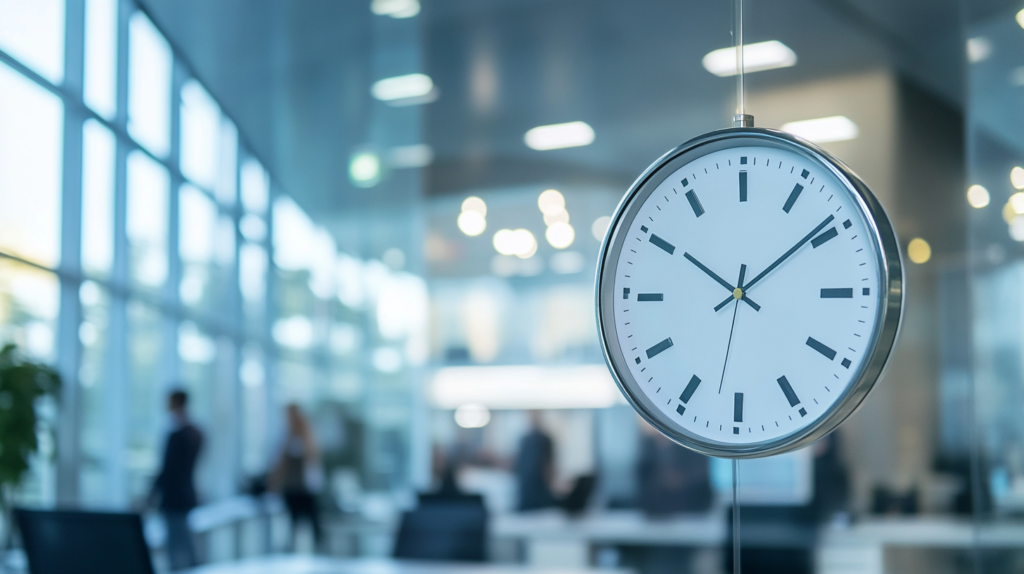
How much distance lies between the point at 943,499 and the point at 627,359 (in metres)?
5.83

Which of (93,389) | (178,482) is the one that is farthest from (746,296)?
(178,482)

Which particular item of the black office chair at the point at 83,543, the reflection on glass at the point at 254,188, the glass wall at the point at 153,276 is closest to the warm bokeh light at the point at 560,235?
the glass wall at the point at 153,276

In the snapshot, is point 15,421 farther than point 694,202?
Yes

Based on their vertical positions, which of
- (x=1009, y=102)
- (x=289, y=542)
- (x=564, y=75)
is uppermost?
(x=564, y=75)

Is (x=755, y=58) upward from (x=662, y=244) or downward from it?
upward

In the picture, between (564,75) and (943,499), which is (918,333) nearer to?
(943,499)

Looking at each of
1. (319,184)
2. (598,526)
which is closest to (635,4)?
(319,184)

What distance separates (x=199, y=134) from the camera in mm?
8266

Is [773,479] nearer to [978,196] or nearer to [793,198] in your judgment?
[978,196]

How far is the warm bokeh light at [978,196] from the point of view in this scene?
412 centimetres

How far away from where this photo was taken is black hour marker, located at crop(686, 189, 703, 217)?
167 cm

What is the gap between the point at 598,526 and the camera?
22.2 ft

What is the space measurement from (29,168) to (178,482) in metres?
2.58

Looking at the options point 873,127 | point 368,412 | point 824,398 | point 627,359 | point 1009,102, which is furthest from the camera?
point 368,412
